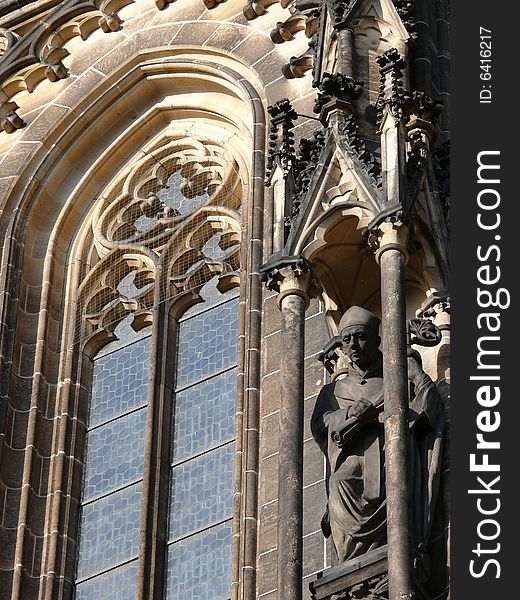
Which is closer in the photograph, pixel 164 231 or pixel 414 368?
pixel 414 368

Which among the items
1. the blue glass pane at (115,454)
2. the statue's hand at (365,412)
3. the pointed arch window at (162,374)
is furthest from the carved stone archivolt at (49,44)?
the statue's hand at (365,412)

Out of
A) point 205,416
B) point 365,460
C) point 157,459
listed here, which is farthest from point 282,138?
point 365,460

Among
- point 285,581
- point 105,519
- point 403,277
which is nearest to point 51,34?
point 105,519

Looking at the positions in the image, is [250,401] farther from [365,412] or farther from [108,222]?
[108,222]

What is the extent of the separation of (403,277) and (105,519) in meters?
4.12

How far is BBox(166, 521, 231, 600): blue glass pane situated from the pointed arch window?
0.01 meters

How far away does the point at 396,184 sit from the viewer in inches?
695

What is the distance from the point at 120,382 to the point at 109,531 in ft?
5.21

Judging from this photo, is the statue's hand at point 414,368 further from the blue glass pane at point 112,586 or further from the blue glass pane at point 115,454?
the blue glass pane at point 115,454

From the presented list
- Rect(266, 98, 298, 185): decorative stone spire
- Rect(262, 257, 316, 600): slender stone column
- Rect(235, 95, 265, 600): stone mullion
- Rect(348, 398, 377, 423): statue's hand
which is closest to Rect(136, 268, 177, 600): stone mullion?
Rect(235, 95, 265, 600): stone mullion

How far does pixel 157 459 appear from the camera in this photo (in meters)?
19.9

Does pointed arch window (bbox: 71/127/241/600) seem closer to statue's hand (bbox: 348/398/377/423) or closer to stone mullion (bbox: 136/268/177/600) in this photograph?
stone mullion (bbox: 136/268/177/600)

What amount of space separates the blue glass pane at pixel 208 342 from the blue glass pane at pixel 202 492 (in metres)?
0.96

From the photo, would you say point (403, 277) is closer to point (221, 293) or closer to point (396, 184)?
point (396, 184)
